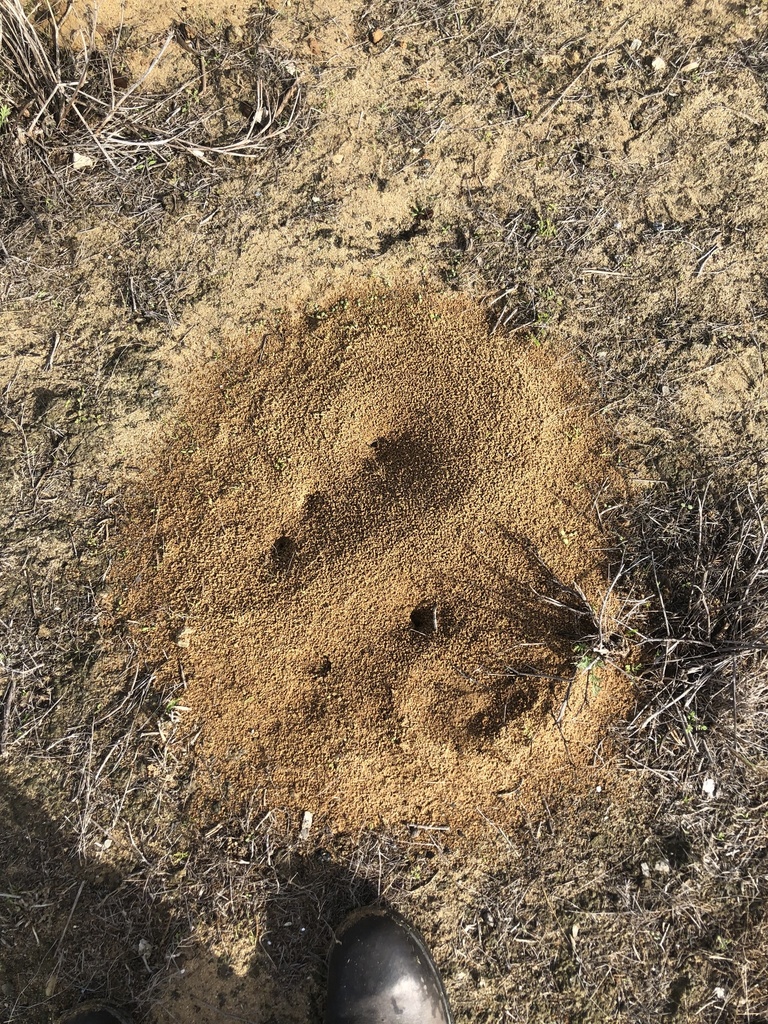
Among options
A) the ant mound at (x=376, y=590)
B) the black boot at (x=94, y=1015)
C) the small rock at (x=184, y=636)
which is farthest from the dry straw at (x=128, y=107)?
the black boot at (x=94, y=1015)

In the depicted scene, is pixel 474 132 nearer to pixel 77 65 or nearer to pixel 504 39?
pixel 504 39

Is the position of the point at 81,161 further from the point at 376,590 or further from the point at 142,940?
the point at 142,940

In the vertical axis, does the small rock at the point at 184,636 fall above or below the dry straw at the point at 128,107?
below

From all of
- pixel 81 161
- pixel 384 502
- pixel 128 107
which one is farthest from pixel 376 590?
pixel 128 107

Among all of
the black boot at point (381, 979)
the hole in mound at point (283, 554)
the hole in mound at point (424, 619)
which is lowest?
the black boot at point (381, 979)

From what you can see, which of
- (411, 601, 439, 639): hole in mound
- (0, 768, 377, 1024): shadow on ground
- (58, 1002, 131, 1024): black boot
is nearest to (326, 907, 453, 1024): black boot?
(0, 768, 377, 1024): shadow on ground

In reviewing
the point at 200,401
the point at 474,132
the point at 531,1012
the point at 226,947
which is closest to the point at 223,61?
the point at 474,132

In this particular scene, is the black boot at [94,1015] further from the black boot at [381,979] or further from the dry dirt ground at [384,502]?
the black boot at [381,979]
